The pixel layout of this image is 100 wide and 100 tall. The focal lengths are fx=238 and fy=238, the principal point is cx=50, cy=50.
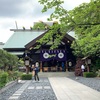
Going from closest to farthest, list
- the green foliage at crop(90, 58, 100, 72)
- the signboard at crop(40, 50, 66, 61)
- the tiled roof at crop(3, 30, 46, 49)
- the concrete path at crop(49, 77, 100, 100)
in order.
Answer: the concrete path at crop(49, 77, 100, 100), the green foliage at crop(90, 58, 100, 72), the signboard at crop(40, 50, 66, 61), the tiled roof at crop(3, 30, 46, 49)

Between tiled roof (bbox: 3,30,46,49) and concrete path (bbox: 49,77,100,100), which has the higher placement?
tiled roof (bbox: 3,30,46,49)

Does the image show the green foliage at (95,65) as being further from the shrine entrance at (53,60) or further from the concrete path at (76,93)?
the concrete path at (76,93)

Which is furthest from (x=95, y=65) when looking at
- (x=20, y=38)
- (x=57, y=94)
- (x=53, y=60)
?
(x=57, y=94)

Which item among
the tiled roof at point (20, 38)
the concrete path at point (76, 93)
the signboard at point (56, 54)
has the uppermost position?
the tiled roof at point (20, 38)

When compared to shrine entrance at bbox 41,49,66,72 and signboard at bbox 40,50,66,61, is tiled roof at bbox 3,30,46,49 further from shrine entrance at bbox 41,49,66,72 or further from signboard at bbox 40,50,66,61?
signboard at bbox 40,50,66,61

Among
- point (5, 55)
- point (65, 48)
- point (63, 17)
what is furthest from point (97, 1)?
point (65, 48)

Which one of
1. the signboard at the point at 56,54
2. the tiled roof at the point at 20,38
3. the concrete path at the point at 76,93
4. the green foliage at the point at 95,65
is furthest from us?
the tiled roof at the point at 20,38

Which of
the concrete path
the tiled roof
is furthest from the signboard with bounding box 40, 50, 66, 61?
the concrete path

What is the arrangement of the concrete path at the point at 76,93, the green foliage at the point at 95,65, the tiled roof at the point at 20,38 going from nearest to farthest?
the concrete path at the point at 76,93
the green foliage at the point at 95,65
the tiled roof at the point at 20,38

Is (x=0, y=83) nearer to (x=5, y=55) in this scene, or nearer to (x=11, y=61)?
(x=5, y=55)

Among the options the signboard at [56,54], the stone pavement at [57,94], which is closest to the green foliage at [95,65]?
the signboard at [56,54]

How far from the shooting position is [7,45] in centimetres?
3534

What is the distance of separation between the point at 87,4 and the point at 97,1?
476 millimetres

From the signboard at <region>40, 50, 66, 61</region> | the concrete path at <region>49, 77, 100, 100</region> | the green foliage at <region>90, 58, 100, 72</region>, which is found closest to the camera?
the concrete path at <region>49, 77, 100, 100</region>
